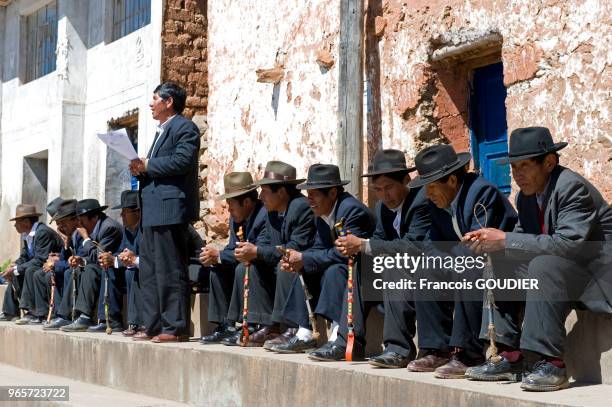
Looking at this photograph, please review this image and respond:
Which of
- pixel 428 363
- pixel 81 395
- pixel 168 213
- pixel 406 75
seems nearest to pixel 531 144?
pixel 428 363

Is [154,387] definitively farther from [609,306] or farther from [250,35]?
[250,35]

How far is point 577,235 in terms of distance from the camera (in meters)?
4.86

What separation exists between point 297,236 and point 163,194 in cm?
119

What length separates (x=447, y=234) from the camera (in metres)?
5.82

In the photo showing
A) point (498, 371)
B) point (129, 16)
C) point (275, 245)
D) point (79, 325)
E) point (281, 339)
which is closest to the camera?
point (498, 371)

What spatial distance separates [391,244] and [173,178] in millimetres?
2305

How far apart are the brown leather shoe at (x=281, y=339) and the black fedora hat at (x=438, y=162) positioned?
1.72 metres

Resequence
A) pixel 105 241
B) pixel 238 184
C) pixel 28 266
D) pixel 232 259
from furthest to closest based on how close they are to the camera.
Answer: pixel 28 266, pixel 105 241, pixel 238 184, pixel 232 259

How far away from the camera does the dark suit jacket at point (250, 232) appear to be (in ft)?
25.2

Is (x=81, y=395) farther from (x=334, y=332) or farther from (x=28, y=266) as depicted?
(x=28, y=266)

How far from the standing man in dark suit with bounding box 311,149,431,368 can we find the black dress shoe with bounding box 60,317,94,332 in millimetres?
4019

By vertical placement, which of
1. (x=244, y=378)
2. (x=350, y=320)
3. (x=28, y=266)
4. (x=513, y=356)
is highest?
(x=28, y=266)

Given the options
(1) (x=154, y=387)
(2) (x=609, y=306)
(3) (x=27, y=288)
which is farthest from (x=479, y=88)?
(3) (x=27, y=288)

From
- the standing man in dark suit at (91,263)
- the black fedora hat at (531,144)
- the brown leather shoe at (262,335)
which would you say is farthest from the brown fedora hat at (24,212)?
the black fedora hat at (531,144)
